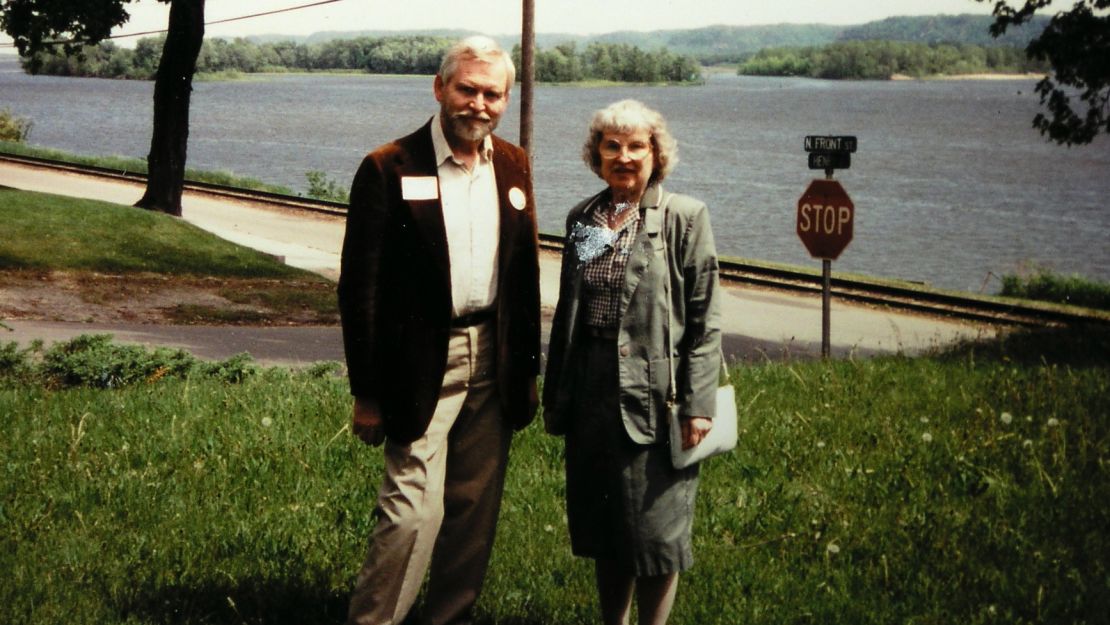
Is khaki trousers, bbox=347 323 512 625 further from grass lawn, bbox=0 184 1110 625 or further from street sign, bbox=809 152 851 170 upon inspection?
street sign, bbox=809 152 851 170

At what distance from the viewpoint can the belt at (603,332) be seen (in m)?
4.13

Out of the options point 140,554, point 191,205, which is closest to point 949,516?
point 140,554

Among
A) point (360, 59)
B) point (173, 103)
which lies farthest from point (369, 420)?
point (360, 59)

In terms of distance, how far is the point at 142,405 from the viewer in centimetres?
742

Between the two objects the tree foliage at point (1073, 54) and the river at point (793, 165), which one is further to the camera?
the river at point (793, 165)

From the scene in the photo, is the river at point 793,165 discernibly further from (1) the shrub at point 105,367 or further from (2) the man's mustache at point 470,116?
(2) the man's mustache at point 470,116

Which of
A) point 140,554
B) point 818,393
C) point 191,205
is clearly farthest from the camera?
point 191,205

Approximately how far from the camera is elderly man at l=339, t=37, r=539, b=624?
4098 mm

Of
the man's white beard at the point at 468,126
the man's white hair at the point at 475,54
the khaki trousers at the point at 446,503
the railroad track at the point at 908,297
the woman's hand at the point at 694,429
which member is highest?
the man's white hair at the point at 475,54

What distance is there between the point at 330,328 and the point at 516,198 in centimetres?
1189

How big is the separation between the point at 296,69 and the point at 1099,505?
373 feet

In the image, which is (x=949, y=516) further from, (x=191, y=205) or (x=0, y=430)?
(x=191, y=205)

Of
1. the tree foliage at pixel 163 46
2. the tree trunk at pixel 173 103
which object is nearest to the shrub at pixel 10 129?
the tree foliage at pixel 163 46

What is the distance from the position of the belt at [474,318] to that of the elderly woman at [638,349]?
0.25 meters
